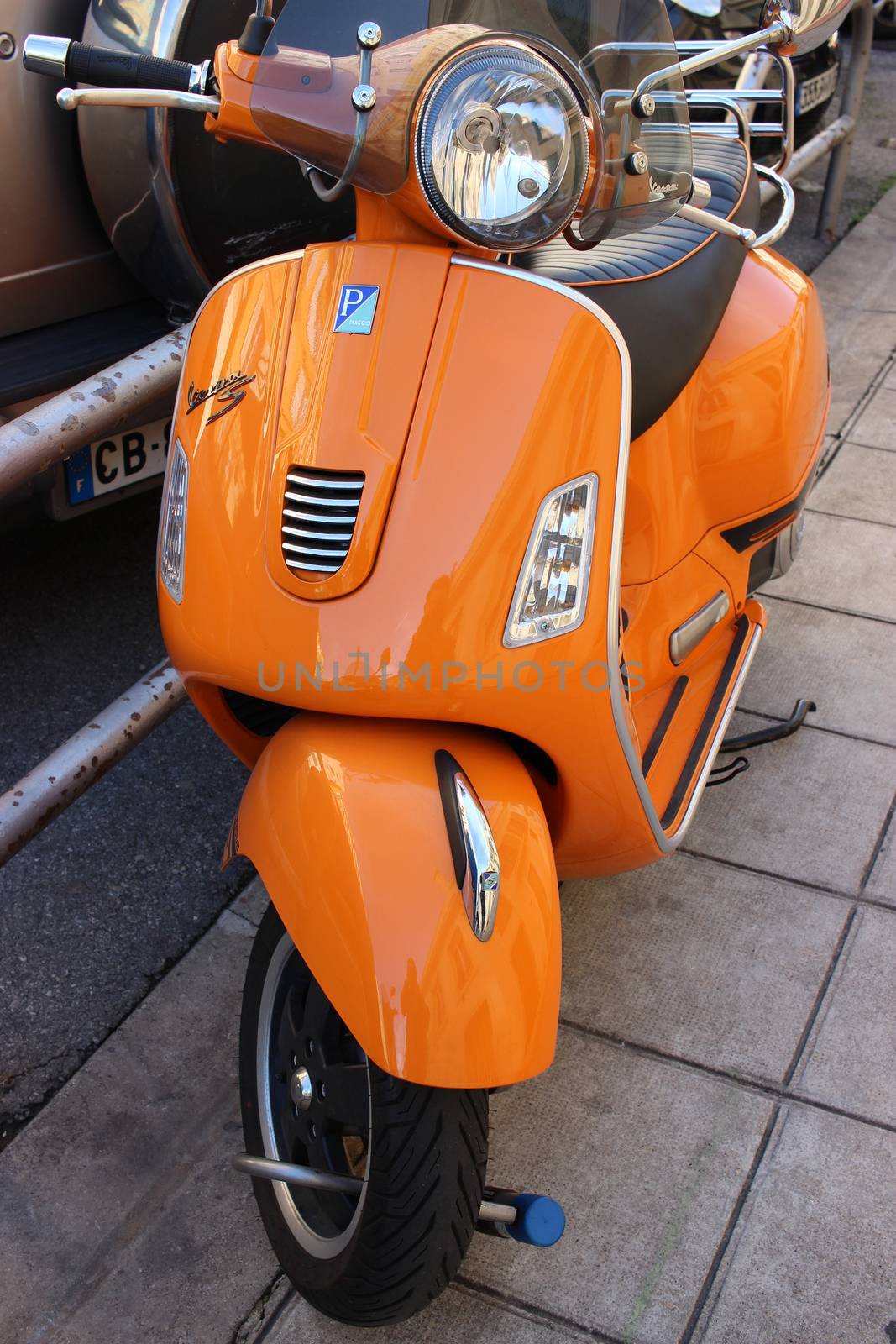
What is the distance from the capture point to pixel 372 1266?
148cm

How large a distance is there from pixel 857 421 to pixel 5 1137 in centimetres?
312

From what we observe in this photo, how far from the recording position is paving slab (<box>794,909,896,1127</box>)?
1928 mm

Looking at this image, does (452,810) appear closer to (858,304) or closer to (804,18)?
(804,18)

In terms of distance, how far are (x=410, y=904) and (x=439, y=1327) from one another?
0.66 m

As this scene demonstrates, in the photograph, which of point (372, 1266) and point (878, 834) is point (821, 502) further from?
point (372, 1266)

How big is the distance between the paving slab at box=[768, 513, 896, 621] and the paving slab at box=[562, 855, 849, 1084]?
3.30 feet

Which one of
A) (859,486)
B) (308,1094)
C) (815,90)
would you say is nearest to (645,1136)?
(308,1094)

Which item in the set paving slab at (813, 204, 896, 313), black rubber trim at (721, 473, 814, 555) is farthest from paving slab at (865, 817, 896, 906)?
paving slab at (813, 204, 896, 313)

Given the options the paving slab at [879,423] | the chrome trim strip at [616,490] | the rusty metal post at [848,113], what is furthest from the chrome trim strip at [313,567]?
the rusty metal post at [848,113]

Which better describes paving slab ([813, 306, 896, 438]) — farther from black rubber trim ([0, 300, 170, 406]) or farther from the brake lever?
the brake lever

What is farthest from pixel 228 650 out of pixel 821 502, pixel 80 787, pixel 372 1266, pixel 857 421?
pixel 857 421

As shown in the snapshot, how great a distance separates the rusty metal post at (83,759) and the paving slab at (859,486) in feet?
6.75

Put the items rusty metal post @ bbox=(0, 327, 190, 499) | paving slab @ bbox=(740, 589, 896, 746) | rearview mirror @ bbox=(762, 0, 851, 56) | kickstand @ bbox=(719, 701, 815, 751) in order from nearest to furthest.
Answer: rusty metal post @ bbox=(0, 327, 190, 499)
rearview mirror @ bbox=(762, 0, 851, 56)
kickstand @ bbox=(719, 701, 815, 751)
paving slab @ bbox=(740, 589, 896, 746)

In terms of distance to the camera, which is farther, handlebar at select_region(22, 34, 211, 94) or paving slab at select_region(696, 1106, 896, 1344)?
paving slab at select_region(696, 1106, 896, 1344)
